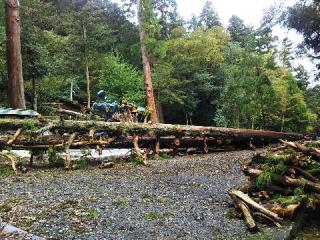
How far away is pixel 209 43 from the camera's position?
34.1 meters

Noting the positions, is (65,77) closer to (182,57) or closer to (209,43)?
(182,57)

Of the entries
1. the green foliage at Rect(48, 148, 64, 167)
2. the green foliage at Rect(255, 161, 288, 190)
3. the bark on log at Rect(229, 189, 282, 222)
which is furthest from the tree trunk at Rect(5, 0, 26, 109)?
the bark on log at Rect(229, 189, 282, 222)

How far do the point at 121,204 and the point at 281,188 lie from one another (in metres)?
2.61

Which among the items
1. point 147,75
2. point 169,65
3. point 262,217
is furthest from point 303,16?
point 169,65

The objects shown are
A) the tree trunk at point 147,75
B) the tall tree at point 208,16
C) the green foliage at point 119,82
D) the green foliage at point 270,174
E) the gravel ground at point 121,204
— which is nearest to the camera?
the gravel ground at point 121,204

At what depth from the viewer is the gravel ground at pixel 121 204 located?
4.88 m

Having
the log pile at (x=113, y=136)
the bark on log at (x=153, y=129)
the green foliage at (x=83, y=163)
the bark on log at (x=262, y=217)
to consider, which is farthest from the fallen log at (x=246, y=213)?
the bark on log at (x=153, y=129)

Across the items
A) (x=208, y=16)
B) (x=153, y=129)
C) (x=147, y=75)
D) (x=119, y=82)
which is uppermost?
(x=208, y=16)

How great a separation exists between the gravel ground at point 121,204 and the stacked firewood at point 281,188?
0.32 m

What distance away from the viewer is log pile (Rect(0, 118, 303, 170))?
33.6 ft

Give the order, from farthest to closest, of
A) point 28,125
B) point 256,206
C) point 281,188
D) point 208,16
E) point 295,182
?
point 208,16
point 28,125
point 281,188
point 295,182
point 256,206

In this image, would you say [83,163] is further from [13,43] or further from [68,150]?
[13,43]

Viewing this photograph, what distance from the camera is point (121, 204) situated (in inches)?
240

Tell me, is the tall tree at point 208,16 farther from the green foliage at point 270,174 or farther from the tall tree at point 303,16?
the green foliage at point 270,174
